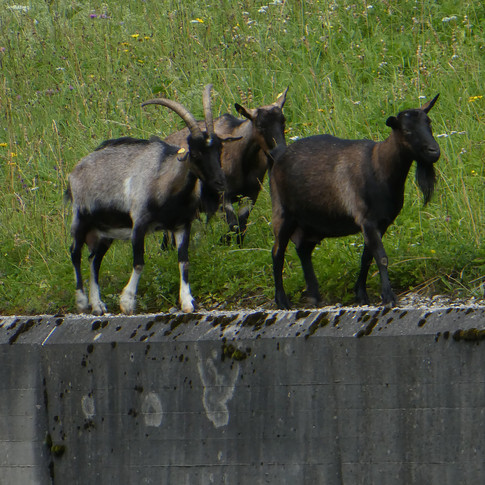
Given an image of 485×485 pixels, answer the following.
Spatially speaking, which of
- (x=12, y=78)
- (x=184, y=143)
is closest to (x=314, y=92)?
(x=184, y=143)

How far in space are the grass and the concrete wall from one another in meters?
2.71

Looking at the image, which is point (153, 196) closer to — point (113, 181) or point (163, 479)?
point (113, 181)

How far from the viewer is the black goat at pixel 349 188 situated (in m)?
6.09

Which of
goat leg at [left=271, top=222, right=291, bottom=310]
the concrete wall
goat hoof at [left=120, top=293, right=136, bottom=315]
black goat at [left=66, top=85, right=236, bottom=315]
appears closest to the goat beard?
goat leg at [left=271, top=222, right=291, bottom=310]

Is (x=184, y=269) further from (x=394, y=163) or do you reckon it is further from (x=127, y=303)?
(x=394, y=163)

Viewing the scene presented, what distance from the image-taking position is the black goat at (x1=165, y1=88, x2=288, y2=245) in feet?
28.6

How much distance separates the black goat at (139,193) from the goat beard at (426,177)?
4.88ft

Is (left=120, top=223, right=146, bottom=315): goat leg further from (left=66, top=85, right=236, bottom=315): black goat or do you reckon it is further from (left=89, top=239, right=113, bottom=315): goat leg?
(left=89, top=239, right=113, bottom=315): goat leg

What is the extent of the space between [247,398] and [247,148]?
18.6 feet

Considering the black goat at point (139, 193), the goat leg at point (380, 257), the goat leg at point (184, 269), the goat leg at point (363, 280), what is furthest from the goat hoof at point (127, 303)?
the goat leg at point (380, 257)

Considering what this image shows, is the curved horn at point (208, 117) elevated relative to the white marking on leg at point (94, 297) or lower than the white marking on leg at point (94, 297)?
elevated

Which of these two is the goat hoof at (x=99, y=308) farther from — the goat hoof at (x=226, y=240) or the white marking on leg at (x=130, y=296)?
the goat hoof at (x=226, y=240)

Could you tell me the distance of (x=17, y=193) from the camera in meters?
9.95

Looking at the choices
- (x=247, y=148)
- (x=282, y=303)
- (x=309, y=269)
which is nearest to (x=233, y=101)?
(x=247, y=148)
